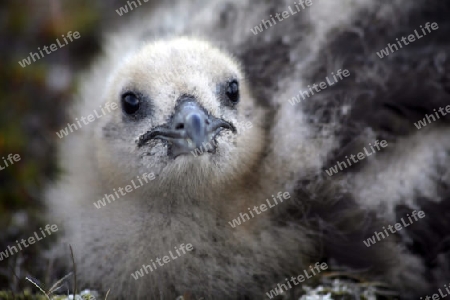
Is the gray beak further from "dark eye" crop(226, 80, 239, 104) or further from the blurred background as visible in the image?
the blurred background

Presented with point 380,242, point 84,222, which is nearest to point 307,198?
point 380,242

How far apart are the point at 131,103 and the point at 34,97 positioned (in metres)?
2.81

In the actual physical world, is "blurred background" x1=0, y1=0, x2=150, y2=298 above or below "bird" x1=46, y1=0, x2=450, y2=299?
above

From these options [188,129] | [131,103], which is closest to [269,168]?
[188,129]

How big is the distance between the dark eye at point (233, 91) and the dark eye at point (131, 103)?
562 mm

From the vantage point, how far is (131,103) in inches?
172

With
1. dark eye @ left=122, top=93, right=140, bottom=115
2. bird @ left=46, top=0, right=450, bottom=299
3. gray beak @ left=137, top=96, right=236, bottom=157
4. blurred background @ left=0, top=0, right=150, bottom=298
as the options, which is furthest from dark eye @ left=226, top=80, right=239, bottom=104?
blurred background @ left=0, top=0, right=150, bottom=298

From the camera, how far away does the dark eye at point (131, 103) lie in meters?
4.35

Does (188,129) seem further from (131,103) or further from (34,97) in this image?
(34,97)

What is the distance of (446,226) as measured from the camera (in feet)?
14.6

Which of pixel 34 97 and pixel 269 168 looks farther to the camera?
pixel 34 97

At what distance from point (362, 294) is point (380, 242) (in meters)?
0.35

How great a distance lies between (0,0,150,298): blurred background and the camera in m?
5.51

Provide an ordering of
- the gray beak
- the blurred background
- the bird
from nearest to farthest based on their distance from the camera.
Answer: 1. the gray beak
2. the bird
3. the blurred background
